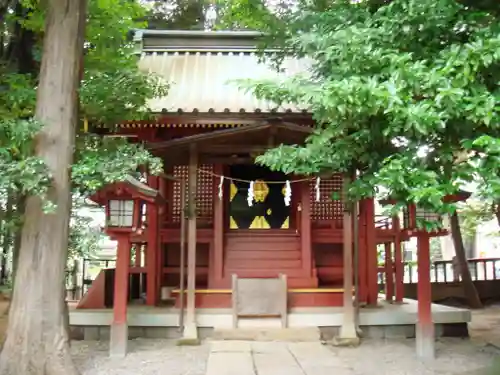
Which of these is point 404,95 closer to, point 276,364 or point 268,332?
point 276,364

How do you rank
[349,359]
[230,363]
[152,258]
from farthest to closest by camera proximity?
1. [152,258]
2. [349,359]
3. [230,363]

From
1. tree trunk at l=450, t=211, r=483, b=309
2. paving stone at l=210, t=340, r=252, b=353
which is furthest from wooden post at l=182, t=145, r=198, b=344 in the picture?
tree trunk at l=450, t=211, r=483, b=309

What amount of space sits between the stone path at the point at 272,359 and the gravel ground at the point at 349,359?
0.34ft

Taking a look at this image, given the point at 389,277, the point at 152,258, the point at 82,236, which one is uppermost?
the point at 82,236

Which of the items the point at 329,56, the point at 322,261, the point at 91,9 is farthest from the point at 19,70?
the point at 322,261

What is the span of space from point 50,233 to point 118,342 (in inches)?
87.3

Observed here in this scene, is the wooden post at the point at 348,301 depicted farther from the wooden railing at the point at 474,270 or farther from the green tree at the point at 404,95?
the wooden railing at the point at 474,270

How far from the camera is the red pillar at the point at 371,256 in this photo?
1009 cm

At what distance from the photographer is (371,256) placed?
1015 cm

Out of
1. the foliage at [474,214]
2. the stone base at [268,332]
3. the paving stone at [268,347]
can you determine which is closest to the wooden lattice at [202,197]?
the stone base at [268,332]

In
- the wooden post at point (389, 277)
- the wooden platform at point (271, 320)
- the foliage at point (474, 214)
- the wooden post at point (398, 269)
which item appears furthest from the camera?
the foliage at point (474, 214)

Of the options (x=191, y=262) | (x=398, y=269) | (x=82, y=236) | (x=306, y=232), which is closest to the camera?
(x=82, y=236)

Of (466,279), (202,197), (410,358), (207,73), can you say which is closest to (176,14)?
(207,73)

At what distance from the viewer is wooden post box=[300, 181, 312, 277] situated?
9914 millimetres
